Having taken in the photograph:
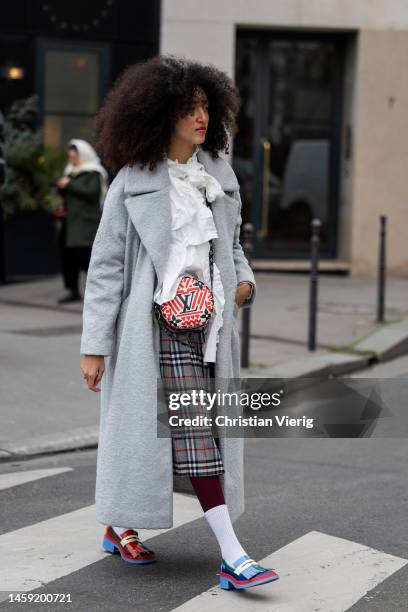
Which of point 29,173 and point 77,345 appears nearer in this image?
point 77,345

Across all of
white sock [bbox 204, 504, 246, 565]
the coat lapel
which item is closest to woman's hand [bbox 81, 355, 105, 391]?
the coat lapel

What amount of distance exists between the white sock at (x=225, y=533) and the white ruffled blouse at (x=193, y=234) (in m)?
0.56

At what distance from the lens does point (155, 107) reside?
4.42 metres

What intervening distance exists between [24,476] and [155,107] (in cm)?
253

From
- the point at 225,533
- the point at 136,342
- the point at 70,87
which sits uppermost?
the point at 70,87

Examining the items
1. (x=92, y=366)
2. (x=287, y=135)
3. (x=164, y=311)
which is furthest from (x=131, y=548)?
(x=287, y=135)

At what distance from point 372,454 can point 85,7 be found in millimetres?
9705

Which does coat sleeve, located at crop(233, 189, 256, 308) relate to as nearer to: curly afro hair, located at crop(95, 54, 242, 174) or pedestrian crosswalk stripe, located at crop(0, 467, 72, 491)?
curly afro hair, located at crop(95, 54, 242, 174)

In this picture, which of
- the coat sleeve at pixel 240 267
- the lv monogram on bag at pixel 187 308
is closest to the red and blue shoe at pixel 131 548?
the lv monogram on bag at pixel 187 308

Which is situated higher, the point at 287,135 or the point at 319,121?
the point at 319,121

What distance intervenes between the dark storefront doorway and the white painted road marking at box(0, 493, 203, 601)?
1109 cm

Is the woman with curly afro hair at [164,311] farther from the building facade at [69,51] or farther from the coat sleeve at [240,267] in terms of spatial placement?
the building facade at [69,51]

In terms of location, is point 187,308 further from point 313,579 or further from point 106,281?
point 313,579

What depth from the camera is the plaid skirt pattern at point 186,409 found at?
436 cm
